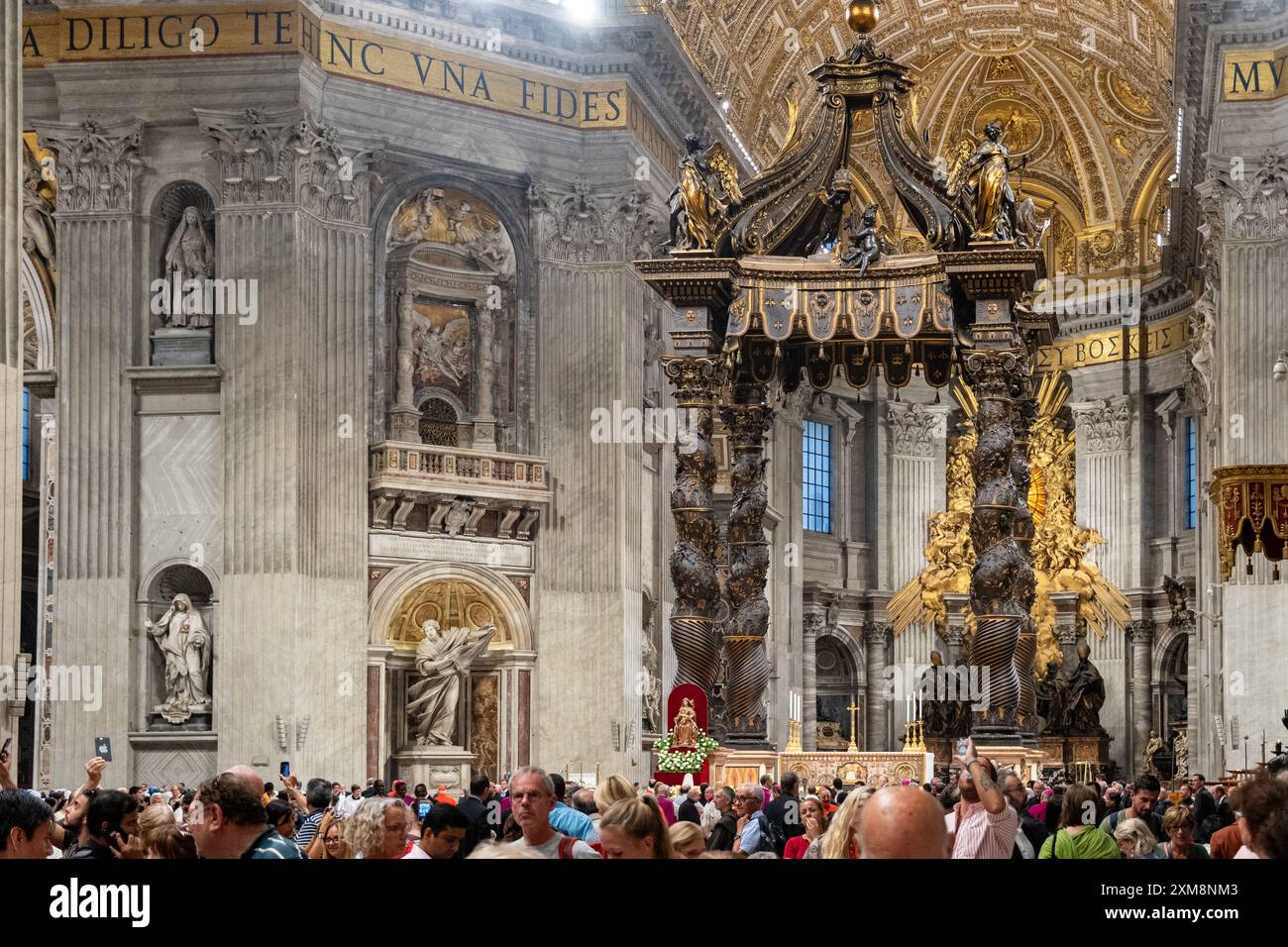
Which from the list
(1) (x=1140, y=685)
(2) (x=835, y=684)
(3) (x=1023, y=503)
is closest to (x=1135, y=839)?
(3) (x=1023, y=503)

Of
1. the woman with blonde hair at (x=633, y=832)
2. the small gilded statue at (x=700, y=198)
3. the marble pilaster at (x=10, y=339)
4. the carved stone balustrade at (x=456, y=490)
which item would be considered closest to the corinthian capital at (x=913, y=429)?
the carved stone balustrade at (x=456, y=490)

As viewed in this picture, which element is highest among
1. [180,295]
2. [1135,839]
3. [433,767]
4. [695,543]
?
[180,295]

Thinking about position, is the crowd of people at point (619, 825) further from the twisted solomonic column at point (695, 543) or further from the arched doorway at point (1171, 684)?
the arched doorway at point (1171, 684)

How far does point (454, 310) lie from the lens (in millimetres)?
28031

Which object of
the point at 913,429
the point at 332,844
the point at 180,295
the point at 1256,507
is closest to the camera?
the point at 332,844

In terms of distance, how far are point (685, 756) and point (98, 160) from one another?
1178cm

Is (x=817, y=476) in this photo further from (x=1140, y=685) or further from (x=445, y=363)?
(x=445, y=363)

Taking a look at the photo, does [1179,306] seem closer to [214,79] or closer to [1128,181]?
[1128,181]

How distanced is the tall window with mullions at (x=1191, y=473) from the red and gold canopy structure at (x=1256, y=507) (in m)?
22.8

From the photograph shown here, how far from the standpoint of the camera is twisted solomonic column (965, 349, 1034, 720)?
19.0 m

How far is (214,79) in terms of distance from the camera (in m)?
25.6

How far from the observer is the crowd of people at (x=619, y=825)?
16.3 ft

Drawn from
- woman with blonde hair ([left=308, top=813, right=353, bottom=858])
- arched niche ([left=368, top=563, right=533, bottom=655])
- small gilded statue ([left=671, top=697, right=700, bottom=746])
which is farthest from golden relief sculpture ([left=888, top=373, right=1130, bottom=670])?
woman with blonde hair ([left=308, top=813, right=353, bottom=858])
